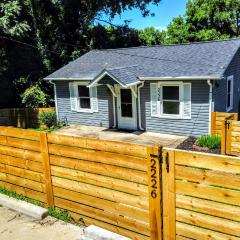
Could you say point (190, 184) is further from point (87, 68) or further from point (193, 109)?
point (87, 68)

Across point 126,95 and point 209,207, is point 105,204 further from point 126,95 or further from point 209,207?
point 126,95

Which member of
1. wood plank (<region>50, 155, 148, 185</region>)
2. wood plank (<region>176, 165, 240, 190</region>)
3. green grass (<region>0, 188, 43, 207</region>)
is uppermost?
wood plank (<region>176, 165, 240, 190</region>)

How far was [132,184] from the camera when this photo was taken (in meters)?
4.27

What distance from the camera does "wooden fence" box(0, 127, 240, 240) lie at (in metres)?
3.57

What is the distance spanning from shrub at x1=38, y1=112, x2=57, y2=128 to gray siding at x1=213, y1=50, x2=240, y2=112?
8.95 metres

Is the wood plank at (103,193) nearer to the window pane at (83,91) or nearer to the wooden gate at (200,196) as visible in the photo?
the wooden gate at (200,196)

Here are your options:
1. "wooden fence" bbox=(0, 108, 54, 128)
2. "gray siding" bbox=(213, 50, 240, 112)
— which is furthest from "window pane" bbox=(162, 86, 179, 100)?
"wooden fence" bbox=(0, 108, 54, 128)

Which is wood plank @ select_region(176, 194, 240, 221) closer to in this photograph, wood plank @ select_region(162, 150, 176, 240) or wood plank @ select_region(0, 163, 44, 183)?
wood plank @ select_region(162, 150, 176, 240)

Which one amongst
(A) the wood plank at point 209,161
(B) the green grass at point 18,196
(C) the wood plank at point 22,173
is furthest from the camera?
(B) the green grass at point 18,196

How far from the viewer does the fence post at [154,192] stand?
3.97 m

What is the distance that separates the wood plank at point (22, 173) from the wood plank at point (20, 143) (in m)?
0.48

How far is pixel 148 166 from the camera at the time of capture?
4039 mm

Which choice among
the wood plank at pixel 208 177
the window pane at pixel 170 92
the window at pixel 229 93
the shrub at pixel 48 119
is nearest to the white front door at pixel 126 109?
the window pane at pixel 170 92

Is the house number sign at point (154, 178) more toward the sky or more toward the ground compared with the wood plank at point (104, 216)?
more toward the sky
